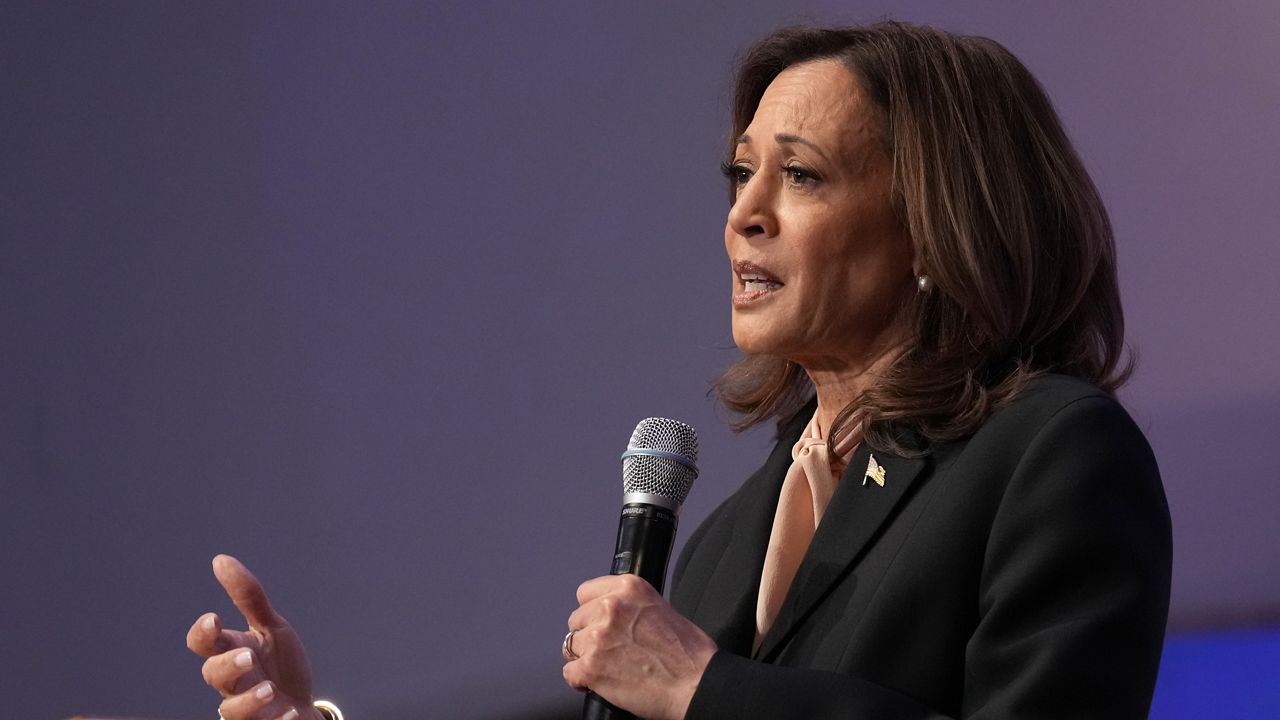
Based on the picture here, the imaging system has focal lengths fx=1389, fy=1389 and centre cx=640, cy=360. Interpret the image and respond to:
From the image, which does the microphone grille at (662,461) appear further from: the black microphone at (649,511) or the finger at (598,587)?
the finger at (598,587)

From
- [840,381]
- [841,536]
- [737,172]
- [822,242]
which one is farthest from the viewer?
[737,172]

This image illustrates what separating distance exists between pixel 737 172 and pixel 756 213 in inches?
9.0

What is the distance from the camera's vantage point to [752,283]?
6.48 feet

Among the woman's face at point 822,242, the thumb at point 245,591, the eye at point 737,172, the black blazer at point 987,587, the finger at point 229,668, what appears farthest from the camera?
the eye at point 737,172

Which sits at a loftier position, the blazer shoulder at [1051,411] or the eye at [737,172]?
the eye at [737,172]

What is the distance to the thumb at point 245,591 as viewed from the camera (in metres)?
1.83

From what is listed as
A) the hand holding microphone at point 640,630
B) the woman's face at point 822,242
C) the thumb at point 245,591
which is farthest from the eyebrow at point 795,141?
the thumb at point 245,591

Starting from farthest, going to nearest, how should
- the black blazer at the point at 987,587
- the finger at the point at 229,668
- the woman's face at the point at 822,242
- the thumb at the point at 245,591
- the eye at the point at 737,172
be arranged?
1. the eye at the point at 737,172
2. the woman's face at the point at 822,242
3. the thumb at the point at 245,591
4. the finger at the point at 229,668
5. the black blazer at the point at 987,587

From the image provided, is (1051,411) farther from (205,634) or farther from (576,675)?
(205,634)

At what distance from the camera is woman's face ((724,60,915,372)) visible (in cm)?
193

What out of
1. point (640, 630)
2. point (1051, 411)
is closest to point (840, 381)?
point (1051, 411)

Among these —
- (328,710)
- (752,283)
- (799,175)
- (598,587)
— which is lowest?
(328,710)

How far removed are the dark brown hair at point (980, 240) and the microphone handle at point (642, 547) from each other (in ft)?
1.25

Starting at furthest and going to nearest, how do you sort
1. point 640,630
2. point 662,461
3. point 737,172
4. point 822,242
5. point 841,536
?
1. point 737,172
2. point 822,242
3. point 841,536
4. point 662,461
5. point 640,630
